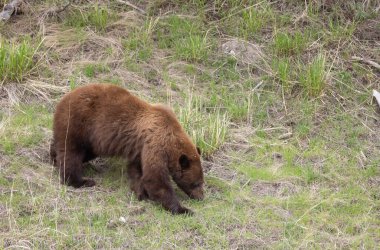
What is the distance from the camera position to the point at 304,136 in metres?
8.57

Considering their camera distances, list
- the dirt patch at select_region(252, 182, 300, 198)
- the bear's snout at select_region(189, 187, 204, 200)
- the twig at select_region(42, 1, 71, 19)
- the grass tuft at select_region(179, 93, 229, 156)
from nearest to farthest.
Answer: the bear's snout at select_region(189, 187, 204, 200) < the dirt patch at select_region(252, 182, 300, 198) < the grass tuft at select_region(179, 93, 229, 156) < the twig at select_region(42, 1, 71, 19)

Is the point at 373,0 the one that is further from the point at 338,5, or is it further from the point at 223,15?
the point at 223,15

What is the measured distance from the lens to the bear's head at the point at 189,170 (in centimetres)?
693

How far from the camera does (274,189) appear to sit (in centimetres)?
743

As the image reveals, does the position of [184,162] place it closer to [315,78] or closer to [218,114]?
[218,114]

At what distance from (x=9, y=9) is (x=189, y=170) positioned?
16.0 ft

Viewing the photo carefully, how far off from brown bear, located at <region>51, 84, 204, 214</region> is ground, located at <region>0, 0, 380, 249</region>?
21 cm

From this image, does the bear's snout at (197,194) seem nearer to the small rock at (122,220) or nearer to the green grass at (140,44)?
the small rock at (122,220)

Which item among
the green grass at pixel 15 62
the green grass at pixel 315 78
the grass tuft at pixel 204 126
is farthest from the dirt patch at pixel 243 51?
the green grass at pixel 15 62

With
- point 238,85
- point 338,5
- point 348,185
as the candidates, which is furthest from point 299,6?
point 348,185

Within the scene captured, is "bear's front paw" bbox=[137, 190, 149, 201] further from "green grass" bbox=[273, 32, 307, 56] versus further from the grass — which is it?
the grass

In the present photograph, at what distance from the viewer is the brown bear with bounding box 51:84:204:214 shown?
6941 mm

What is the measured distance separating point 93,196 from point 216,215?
1.22 meters

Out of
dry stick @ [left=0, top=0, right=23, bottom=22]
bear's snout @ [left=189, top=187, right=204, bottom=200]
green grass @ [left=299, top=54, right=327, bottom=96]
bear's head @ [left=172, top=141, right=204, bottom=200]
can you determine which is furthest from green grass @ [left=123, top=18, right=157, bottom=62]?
bear's snout @ [left=189, top=187, right=204, bottom=200]
